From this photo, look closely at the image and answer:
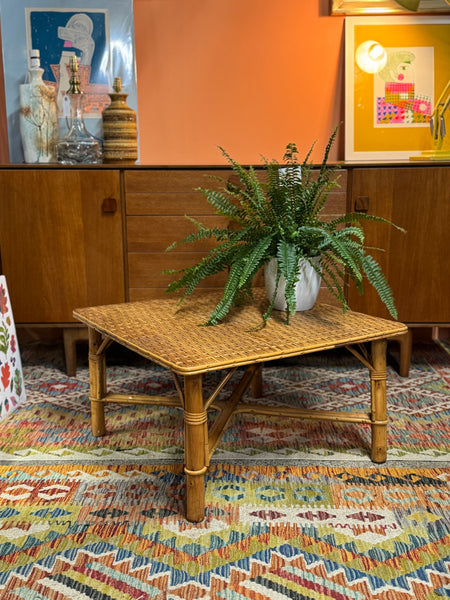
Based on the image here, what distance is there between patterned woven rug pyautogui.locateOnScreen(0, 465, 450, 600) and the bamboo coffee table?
125mm

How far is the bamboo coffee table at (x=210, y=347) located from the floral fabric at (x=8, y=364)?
1.27 feet

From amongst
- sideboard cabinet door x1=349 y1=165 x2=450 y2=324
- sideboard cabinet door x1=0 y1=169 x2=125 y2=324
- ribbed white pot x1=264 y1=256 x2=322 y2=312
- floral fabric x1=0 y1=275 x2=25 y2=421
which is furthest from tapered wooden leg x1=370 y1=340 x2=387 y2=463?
floral fabric x1=0 y1=275 x2=25 y2=421

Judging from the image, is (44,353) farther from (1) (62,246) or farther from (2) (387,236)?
(2) (387,236)

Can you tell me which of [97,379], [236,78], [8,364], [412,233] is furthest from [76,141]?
[412,233]

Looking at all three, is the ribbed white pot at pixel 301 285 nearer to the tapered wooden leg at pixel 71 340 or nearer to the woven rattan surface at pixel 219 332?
the woven rattan surface at pixel 219 332

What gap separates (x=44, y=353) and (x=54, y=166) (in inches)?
36.9

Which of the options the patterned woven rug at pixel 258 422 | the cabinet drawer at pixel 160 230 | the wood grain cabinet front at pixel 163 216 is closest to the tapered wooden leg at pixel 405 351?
the patterned woven rug at pixel 258 422

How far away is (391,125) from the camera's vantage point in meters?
2.67

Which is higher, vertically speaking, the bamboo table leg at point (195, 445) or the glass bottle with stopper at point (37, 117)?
the glass bottle with stopper at point (37, 117)

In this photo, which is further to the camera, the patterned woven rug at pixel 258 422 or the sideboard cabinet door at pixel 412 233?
the sideboard cabinet door at pixel 412 233

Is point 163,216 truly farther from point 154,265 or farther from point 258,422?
point 258,422

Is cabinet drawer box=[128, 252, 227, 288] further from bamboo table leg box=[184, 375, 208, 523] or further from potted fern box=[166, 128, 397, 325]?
bamboo table leg box=[184, 375, 208, 523]

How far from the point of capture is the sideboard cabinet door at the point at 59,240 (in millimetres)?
2342

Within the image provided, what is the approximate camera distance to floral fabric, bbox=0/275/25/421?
2.11 metres
